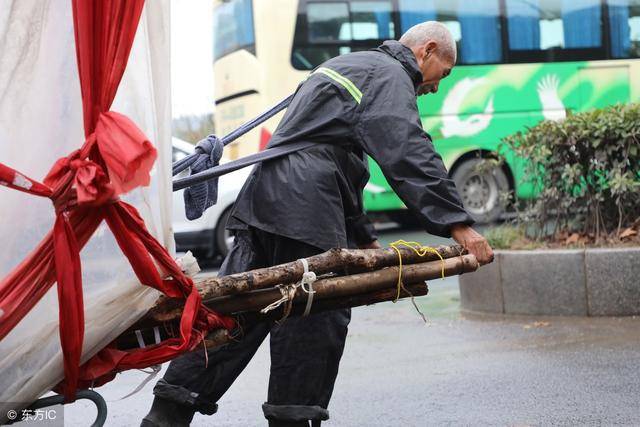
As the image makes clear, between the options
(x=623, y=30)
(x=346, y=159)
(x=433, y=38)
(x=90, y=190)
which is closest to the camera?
(x=90, y=190)

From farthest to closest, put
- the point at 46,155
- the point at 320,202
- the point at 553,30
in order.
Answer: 1. the point at 553,30
2. the point at 320,202
3. the point at 46,155

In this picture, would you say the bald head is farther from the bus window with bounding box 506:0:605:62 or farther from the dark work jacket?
the bus window with bounding box 506:0:605:62

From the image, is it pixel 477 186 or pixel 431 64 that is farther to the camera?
pixel 477 186

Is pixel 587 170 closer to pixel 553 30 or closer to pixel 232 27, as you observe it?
pixel 553 30

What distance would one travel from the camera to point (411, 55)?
3.57 meters

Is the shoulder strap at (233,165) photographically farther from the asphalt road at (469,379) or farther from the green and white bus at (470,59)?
the green and white bus at (470,59)

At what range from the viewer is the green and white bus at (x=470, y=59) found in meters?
13.3

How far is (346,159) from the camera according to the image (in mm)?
3479

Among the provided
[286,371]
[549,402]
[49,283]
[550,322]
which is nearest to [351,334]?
[550,322]

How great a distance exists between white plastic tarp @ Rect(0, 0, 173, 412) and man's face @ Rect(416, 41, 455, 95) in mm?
1427

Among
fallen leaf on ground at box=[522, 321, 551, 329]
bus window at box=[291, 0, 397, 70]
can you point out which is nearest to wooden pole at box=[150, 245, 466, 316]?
fallen leaf on ground at box=[522, 321, 551, 329]

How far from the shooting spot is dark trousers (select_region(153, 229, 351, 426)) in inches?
134

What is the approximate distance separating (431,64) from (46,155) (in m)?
Answer: 1.74

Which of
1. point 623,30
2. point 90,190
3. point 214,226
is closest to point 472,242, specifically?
point 90,190
